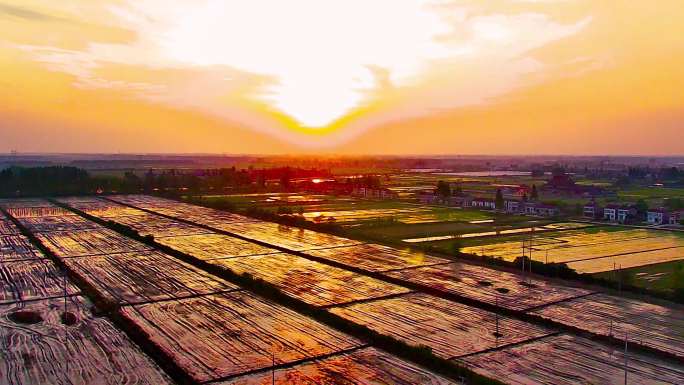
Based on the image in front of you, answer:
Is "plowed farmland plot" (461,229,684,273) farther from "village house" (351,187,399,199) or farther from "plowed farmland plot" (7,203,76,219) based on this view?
"plowed farmland plot" (7,203,76,219)

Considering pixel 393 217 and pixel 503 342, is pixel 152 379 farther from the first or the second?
pixel 393 217

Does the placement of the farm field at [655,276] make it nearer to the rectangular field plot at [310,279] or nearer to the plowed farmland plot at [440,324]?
the plowed farmland plot at [440,324]

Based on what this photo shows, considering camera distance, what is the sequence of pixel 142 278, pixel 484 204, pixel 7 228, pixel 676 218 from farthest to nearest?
1. pixel 484 204
2. pixel 676 218
3. pixel 7 228
4. pixel 142 278

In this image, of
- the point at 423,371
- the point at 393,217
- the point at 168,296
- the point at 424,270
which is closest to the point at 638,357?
the point at 423,371

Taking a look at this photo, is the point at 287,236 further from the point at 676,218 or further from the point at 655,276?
the point at 676,218

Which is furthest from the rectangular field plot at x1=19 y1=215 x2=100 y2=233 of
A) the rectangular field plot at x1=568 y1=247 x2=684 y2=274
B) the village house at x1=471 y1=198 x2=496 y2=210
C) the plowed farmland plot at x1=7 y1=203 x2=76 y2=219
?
the village house at x1=471 y1=198 x2=496 y2=210

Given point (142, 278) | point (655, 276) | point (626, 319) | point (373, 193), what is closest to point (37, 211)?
point (142, 278)

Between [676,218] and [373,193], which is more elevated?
[373,193]

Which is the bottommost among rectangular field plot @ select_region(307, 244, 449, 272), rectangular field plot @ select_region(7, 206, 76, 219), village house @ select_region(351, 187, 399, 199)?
rectangular field plot @ select_region(307, 244, 449, 272)
